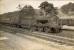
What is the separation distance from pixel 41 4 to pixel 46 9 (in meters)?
0.21

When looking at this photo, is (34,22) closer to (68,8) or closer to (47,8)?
(47,8)

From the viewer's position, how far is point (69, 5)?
3.63 metres

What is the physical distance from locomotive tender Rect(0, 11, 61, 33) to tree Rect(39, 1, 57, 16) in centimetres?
9

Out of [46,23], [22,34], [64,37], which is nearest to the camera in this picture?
[64,37]

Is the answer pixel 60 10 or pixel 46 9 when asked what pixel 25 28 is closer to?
pixel 46 9

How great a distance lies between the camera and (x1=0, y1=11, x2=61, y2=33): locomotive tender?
145 inches

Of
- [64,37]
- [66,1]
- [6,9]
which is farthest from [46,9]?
[6,9]

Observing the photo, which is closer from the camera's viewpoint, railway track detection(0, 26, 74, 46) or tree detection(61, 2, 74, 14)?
railway track detection(0, 26, 74, 46)

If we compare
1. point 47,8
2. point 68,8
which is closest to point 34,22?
point 47,8

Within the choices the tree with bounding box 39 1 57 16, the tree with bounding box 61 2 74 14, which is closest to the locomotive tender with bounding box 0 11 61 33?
the tree with bounding box 39 1 57 16

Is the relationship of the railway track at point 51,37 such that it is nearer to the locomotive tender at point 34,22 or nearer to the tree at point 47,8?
the locomotive tender at point 34,22

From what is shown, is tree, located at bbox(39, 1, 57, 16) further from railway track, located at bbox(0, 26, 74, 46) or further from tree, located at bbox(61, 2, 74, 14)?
railway track, located at bbox(0, 26, 74, 46)

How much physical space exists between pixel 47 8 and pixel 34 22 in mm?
Result: 476

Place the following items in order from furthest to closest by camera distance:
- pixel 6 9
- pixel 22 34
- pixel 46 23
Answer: pixel 6 9 → pixel 22 34 → pixel 46 23
